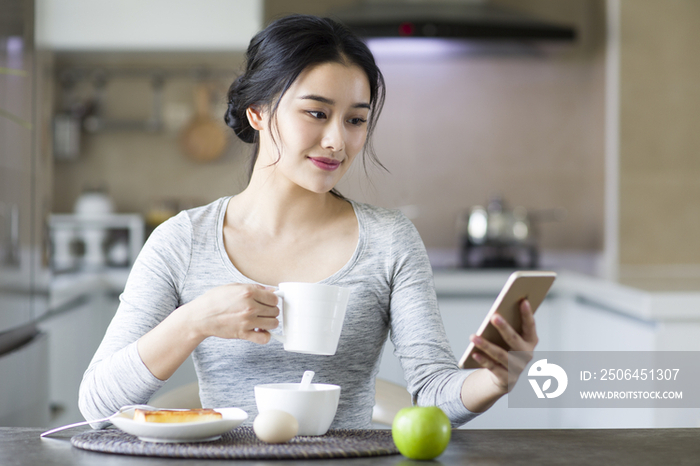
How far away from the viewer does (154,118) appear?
3.52m

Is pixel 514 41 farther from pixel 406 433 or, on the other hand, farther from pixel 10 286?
pixel 406 433

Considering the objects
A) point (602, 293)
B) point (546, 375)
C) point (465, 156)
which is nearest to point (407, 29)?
point (465, 156)

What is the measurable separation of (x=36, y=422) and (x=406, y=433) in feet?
4.48

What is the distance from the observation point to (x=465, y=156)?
349cm

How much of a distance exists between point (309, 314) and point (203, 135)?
2.78 m

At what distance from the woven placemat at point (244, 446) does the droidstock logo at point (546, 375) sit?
0.78 feet

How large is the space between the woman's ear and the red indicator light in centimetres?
193

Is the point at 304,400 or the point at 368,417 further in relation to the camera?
the point at 368,417

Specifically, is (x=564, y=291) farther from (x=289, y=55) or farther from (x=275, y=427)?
(x=275, y=427)

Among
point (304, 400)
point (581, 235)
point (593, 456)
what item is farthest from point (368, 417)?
point (581, 235)

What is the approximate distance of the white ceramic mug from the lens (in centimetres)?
87

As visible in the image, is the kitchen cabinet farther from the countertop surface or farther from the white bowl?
the white bowl

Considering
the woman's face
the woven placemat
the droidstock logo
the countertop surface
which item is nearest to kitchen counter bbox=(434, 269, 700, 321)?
the countertop surface

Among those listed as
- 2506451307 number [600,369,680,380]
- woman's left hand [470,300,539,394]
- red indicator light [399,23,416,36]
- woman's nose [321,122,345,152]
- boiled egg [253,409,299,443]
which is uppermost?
red indicator light [399,23,416,36]
